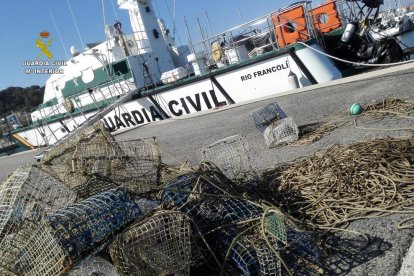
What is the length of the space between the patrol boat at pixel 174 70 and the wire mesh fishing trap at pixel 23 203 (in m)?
8.09

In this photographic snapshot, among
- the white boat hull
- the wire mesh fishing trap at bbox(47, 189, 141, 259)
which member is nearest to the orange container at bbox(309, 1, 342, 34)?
the white boat hull

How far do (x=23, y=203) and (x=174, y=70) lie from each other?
430 inches

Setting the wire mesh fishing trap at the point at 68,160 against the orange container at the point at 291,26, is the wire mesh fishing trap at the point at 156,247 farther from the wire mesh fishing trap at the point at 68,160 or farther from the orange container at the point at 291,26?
the orange container at the point at 291,26

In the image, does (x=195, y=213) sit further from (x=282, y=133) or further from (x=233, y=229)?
(x=282, y=133)

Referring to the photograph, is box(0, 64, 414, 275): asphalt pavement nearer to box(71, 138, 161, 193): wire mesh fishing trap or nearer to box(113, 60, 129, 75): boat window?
box(71, 138, 161, 193): wire mesh fishing trap

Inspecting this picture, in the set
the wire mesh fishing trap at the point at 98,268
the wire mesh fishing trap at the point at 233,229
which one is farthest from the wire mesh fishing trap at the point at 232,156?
the wire mesh fishing trap at the point at 98,268

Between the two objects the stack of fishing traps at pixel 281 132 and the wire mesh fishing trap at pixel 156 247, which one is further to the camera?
the stack of fishing traps at pixel 281 132

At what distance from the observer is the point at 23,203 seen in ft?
10.5

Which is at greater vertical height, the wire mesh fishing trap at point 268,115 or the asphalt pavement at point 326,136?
the wire mesh fishing trap at point 268,115

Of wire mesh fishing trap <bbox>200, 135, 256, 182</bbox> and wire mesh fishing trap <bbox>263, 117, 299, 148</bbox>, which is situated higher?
wire mesh fishing trap <bbox>200, 135, 256, 182</bbox>

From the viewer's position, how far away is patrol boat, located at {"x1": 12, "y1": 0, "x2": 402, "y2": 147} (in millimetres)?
11148

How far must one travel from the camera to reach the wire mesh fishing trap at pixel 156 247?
2516mm

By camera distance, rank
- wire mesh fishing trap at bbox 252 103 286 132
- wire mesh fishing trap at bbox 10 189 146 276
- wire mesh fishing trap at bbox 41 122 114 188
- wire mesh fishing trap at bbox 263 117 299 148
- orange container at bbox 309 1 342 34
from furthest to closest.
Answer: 1. orange container at bbox 309 1 342 34
2. wire mesh fishing trap at bbox 252 103 286 132
3. wire mesh fishing trap at bbox 263 117 299 148
4. wire mesh fishing trap at bbox 41 122 114 188
5. wire mesh fishing trap at bbox 10 189 146 276

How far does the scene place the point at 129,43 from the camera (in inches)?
631
